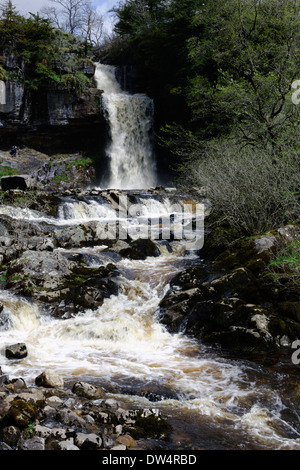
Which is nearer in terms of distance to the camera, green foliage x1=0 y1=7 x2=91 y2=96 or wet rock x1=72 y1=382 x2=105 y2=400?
wet rock x1=72 y1=382 x2=105 y2=400

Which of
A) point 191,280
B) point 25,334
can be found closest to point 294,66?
point 191,280

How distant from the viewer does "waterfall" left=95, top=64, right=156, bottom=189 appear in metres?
25.2

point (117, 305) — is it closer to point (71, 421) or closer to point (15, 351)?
point (15, 351)

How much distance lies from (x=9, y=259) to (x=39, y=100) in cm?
1789

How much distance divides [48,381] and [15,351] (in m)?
1.27

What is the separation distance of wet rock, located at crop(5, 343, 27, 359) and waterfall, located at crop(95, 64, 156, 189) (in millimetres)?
19707

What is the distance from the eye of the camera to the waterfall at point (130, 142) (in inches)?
992

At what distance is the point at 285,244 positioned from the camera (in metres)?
7.75

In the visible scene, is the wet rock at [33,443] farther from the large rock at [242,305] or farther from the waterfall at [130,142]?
the waterfall at [130,142]

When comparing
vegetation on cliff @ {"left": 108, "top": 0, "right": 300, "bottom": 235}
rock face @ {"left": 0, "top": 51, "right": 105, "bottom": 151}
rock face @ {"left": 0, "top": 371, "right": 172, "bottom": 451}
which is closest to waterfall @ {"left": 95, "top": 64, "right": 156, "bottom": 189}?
rock face @ {"left": 0, "top": 51, "right": 105, "bottom": 151}

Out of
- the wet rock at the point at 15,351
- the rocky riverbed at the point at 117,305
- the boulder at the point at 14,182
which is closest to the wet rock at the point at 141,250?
the rocky riverbed at the point at 117,305

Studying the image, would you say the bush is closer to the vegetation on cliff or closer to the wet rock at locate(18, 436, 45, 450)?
the vegetation on cliff

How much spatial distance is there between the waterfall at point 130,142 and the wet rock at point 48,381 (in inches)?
815

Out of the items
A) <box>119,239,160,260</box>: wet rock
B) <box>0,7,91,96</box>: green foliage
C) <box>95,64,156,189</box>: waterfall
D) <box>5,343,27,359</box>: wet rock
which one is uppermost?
<box>0,7,91,96</box>: green foliage
